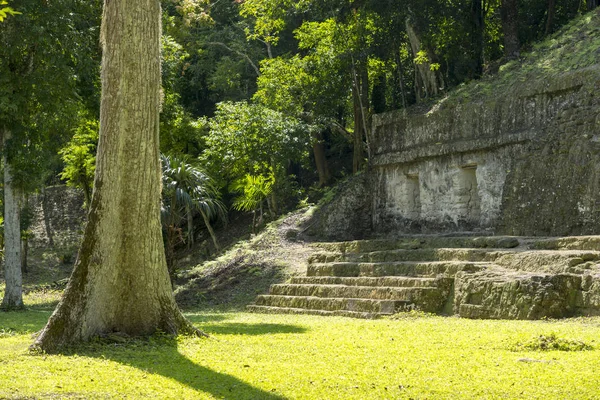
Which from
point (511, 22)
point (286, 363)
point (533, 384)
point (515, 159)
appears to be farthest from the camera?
point (511, 22)

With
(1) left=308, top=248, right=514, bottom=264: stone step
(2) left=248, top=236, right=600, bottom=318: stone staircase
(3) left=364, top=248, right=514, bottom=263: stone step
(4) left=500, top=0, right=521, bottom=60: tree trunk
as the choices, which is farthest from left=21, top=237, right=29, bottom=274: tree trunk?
(4) left=500, top=0, right=521, bottom=60: tree trunk

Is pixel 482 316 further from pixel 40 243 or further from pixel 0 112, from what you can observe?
pixel 40 243

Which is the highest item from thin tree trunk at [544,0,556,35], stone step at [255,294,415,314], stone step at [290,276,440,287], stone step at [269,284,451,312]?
thin tree trunk at [544,0,556,35]

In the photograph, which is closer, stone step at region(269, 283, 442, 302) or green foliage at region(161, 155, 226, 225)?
stone step at region(269, 283, 442, 302)

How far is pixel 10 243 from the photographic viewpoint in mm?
15758

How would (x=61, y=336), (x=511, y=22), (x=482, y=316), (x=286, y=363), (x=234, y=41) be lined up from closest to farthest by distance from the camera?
(x=286, y=363), (x=61, y=336), (x=482, y=316), (x=511, y=22), (x=234, y=41)

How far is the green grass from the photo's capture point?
593 cm

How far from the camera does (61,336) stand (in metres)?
7.96

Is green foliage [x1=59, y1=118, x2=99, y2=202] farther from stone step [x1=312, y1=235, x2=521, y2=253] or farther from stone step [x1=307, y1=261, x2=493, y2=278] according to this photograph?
stone step [x1=307, y1=261, x2=493, y2=278]

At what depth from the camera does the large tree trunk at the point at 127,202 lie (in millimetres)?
8328

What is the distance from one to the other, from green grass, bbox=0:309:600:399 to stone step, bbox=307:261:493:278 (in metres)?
2.39

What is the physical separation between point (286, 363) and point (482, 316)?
4299mm

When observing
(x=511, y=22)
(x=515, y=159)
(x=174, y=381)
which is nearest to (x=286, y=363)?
(x=174, y=381)

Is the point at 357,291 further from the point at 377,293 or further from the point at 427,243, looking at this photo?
the point at 427,243
